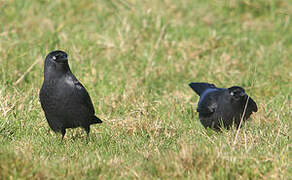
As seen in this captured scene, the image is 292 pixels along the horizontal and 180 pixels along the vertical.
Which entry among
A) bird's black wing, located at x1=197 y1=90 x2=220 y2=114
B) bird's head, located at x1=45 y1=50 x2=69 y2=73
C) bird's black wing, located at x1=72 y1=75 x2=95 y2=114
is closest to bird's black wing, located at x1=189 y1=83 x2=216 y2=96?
bird's black wing, located at x1=197 y1=90 x2=220 y2=114

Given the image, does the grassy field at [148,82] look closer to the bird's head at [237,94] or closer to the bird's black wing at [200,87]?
the bird's black wing at [200,87]

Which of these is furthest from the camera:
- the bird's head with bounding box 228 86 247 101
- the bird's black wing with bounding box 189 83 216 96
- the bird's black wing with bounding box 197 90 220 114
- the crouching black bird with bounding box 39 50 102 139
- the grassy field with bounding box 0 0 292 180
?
the bird's black wing with bounding box 189 83 216 96

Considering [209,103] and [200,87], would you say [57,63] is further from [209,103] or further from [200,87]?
[200,87]

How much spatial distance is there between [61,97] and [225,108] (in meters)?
1.68

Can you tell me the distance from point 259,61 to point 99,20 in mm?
2819

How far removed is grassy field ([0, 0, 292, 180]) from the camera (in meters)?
3.82

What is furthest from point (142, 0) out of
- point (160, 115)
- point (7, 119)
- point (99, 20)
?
point (7, 119)

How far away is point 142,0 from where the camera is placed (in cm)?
909

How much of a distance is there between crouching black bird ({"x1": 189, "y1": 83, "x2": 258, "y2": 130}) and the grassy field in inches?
6.5

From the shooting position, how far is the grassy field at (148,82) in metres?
3.82

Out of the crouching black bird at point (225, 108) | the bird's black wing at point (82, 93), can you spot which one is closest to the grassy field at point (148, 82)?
the crouching black bird at point (225, 108)

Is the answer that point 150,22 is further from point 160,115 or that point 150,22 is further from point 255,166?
point 255,166

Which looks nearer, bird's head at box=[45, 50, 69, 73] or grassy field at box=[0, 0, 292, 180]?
grassy field at box=[0, 0, 292, 180]

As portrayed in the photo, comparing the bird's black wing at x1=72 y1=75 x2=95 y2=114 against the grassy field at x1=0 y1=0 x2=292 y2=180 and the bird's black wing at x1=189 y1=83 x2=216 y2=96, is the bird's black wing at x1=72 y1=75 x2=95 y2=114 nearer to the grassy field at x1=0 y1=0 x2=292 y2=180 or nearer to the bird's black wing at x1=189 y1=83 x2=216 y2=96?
the grassy field at x1=0 y1=0 x2=292 y2=180
